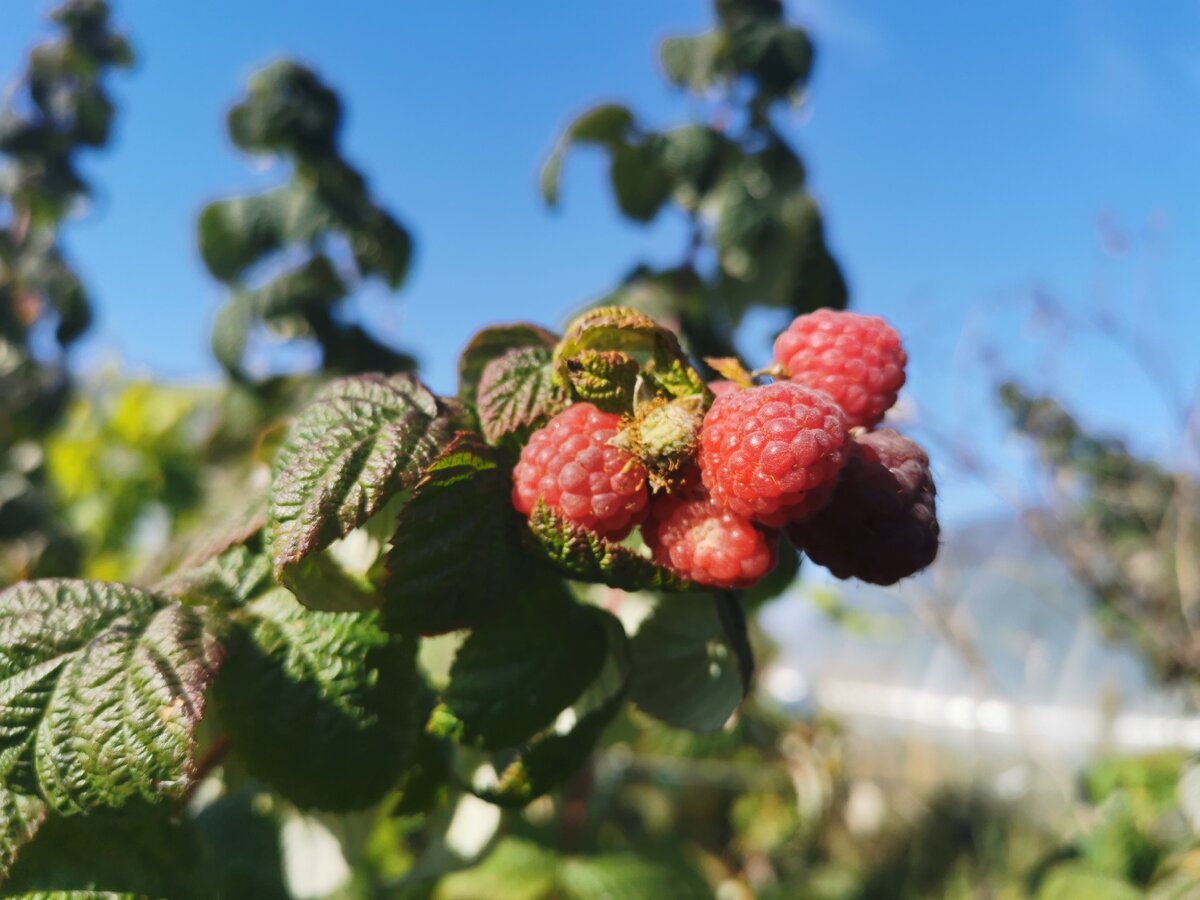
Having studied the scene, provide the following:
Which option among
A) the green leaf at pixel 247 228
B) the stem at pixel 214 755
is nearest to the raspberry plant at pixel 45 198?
the green leaf at pixel 247 228

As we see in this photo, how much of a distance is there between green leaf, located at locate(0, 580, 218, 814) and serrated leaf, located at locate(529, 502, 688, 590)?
0.22 meters

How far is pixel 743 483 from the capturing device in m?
0.53

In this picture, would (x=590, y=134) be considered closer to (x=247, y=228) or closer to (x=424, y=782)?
(x=247, y=228)

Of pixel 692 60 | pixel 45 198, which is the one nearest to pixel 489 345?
pixel 692 60

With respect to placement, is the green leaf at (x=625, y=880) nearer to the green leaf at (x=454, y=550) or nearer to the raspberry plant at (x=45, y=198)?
the green leaf at (x=454, y=550)

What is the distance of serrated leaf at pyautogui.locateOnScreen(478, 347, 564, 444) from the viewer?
621 millimetres

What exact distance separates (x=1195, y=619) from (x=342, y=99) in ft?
11.1

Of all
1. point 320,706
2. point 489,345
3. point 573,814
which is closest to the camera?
point 320,706

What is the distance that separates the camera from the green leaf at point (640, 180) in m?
1.48

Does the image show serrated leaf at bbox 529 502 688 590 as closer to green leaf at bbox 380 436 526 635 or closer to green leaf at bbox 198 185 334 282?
green leaf at bbox 380 436 526 635

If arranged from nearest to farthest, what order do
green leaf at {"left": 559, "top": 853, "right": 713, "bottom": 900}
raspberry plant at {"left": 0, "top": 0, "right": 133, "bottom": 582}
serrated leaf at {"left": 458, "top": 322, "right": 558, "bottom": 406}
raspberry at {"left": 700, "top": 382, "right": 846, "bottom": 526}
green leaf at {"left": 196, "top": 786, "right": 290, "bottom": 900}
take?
raspberry at {"left": 700, "top": 382, "right": 846, "bottom": 526} < serrated leaf at {"left": 458, "top": 322, "right": 558, "bottom": 406} < green leaf at {"left": 196, "top": 786, "right": 290, "bottom": 900} < green leaf at {"left": 559, "top": 853, "right": 713, "bottom": 900} < raspberry plant at {"left": 0, "top": 0, "right": 133, "bottom": 582}

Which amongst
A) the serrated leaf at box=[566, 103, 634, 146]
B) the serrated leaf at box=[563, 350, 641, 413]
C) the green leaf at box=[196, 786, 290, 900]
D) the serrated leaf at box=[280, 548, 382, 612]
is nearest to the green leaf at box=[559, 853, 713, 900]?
the green leaf at box=[196, 786, 290, 900]

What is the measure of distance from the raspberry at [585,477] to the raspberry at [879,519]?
0.39 feet

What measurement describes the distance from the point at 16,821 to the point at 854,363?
595 millimetres
